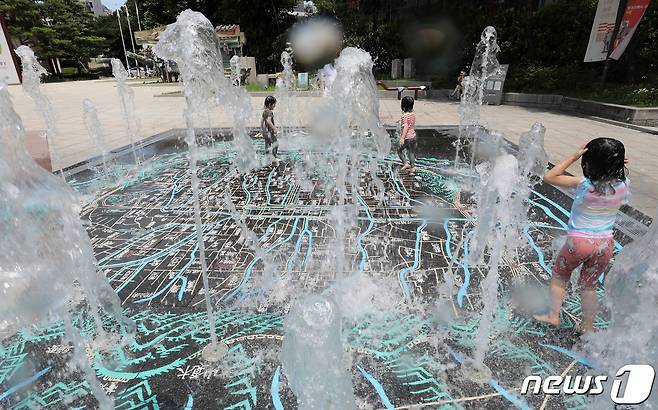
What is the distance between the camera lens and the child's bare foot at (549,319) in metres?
3.11

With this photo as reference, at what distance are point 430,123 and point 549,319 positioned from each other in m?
9.55

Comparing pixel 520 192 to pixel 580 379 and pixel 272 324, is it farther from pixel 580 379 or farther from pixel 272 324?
pixel 272 324

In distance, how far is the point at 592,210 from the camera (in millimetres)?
2693

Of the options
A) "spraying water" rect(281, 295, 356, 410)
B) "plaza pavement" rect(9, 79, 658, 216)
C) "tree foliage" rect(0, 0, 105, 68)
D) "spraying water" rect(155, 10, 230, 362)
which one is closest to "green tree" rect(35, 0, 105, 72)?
"tree foliage" rect(0, 0, 105, 68)

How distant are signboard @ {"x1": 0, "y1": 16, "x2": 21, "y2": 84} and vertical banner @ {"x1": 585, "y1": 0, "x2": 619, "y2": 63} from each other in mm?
15478

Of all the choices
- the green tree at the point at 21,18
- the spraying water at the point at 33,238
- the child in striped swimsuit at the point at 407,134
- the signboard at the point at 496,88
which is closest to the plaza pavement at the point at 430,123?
the signboard at the point at 496,88

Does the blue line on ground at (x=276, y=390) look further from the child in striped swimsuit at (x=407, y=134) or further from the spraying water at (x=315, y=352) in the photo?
the child in striped swimsuit at (x=407, y=134)

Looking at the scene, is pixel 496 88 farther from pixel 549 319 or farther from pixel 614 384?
pixel 614 384

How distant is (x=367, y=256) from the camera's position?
13.9ft

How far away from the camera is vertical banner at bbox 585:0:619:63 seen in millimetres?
12558

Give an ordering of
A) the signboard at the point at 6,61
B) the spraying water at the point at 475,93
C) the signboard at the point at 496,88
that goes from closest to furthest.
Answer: the signboard at the point at 6,61, the spraying water at the point at 475,93, the signboard at the point at 496,88

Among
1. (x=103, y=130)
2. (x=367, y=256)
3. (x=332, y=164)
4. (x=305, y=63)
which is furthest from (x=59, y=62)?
(x=367, y=256)

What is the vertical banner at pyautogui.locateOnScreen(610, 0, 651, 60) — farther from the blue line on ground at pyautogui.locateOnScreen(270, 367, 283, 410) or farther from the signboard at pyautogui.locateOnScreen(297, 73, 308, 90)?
the blue line on ground at pyautogui.locateOnScreen(270, 367, 283, 410)

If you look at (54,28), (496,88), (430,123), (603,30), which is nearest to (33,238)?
(430,123)
